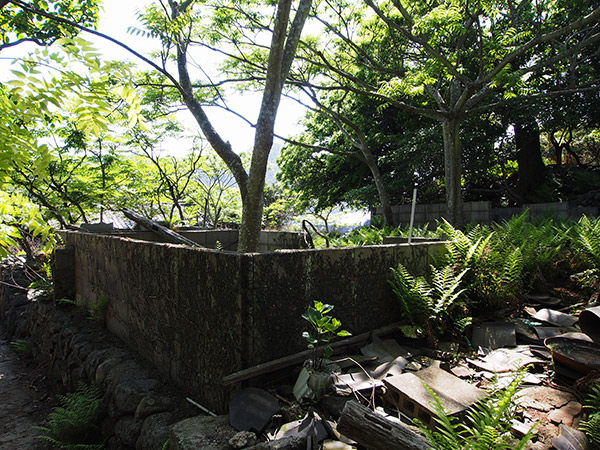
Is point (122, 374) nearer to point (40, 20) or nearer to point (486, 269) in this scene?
point (486, 269)

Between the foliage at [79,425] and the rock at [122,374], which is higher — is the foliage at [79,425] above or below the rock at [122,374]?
below

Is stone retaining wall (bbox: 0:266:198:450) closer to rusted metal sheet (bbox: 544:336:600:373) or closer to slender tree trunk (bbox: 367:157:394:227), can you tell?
rusted metal sheet (bbox: 544:336:600:373)

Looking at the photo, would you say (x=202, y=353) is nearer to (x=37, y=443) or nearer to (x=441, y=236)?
(x=37, y=443)

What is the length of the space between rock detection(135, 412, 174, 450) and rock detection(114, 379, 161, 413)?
0.39m

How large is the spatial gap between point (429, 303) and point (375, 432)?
1.88 metres

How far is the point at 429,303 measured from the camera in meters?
3.72

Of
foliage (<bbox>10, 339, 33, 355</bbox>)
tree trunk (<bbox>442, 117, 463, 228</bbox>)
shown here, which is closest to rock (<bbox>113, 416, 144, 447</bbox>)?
foliage (<bbox>10, 339, 33, 355</bbox>)

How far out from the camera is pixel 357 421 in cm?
217

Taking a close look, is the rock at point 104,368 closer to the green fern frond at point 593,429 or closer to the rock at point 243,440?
the rock at point 243,440

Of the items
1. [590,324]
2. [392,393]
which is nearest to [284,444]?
[392,393]

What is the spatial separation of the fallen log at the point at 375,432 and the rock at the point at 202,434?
0.84 meters

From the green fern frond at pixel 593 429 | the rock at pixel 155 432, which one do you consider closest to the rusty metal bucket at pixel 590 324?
the green fern frond at pixel 593 429

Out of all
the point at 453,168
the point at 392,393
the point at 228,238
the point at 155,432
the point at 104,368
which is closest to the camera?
the point at 392,393

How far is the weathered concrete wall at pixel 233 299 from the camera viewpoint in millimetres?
2877
